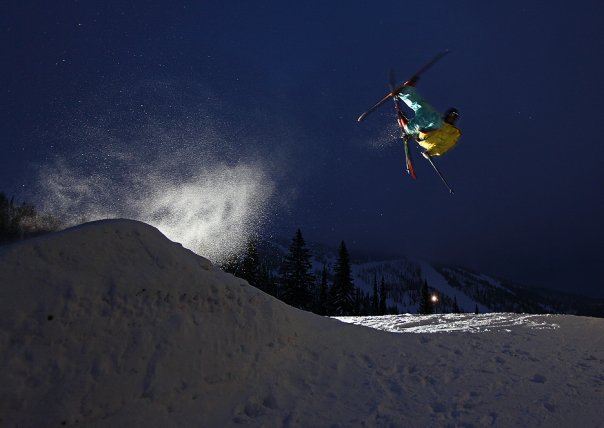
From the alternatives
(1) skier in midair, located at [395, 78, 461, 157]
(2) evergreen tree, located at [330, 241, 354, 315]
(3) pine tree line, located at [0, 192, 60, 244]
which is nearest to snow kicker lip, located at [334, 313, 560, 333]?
(1) skier in midair, located at [395, 78, 461, 157]

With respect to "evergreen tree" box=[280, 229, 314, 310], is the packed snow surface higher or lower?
lower

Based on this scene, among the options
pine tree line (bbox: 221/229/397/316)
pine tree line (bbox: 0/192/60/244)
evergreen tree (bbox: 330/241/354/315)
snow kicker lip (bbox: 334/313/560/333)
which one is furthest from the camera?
pine tree line (bbox: 0/192/60/244)

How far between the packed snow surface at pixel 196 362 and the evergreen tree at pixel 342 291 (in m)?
31.2

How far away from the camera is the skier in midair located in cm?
1108

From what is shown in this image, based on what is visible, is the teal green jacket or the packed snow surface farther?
the teal green jacket

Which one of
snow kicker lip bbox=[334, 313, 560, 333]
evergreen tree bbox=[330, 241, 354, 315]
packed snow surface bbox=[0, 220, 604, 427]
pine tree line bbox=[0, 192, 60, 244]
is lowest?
packed snow surface bbox=[0, 220, 604, 427]

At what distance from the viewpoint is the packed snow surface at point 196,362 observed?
16.0 feet

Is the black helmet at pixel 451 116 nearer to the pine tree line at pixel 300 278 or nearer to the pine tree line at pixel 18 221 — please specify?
the pine tree line at pixel 300 278

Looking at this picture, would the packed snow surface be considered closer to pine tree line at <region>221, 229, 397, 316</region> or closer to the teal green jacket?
the teal green jacket

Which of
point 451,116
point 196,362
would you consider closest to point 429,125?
point 451,116

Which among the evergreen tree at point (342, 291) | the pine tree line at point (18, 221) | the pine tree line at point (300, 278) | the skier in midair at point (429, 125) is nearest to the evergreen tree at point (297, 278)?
the pine tree line at point (300, 278)

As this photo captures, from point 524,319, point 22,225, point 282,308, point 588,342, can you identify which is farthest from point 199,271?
point 22,225

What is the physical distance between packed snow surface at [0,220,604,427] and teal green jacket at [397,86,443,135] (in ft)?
22.6

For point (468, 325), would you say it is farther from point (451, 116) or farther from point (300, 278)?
point (300, 278)
